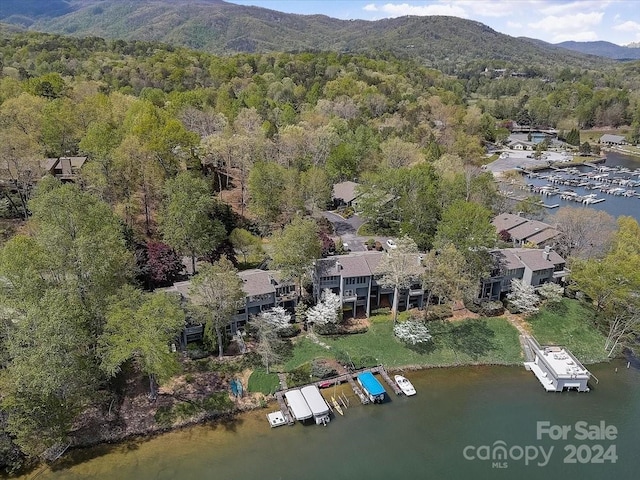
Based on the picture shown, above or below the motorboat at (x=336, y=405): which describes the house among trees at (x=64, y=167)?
above

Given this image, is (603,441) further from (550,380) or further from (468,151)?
(468,151)

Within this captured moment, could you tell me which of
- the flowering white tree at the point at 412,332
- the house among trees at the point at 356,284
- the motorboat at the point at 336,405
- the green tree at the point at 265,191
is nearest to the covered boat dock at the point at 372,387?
the motorboat at the point at 336,405

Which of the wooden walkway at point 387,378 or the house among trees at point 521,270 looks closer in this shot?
the wooden walkway at point 387,378

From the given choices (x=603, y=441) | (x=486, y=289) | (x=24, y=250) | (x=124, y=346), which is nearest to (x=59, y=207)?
(x=24, y=250)

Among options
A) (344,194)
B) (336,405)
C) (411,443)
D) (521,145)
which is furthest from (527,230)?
(521,145)

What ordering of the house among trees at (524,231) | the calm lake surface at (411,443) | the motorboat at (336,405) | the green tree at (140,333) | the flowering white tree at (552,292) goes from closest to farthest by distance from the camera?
the calm lake surface at (411,443) < the green tree at (140,333) < the motorboat at (336,405) < the flowering white tree at (552,292) < the house among trees at (524,231)

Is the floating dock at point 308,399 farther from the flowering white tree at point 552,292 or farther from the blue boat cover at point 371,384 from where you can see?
the flowering white tree at point 552,292
